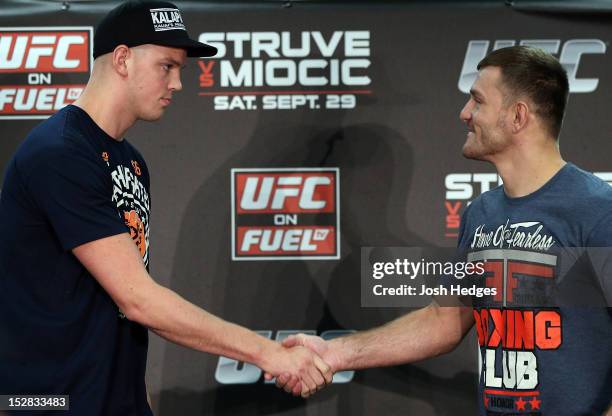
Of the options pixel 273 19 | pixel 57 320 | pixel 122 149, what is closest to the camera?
pixel 57 320

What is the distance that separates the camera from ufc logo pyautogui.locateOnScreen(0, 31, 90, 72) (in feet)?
10.2

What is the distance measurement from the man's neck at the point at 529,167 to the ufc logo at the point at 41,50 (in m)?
1.72

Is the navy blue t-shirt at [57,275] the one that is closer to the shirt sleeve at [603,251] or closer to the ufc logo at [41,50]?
the shirt sleeve at [603,251]

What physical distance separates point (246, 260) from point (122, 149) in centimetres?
109

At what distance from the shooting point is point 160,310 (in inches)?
78.4

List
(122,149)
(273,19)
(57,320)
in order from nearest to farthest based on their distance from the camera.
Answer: (57,320), (122,149), (273,19)

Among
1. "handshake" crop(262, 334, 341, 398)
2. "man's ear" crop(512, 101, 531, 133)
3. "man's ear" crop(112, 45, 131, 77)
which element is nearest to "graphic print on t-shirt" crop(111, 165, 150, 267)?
"man's ear" crop(112, 45, 131, 77)

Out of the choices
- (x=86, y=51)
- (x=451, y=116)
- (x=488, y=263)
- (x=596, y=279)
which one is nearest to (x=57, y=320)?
(x=488, y=263)

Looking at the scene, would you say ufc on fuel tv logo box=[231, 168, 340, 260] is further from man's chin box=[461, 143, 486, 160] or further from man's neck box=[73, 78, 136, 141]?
man's neck box=[73, 78, 136, 141]

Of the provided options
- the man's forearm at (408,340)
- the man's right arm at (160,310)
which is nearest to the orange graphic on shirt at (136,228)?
the man's right arm at (160,310)

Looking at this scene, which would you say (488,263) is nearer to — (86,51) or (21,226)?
(21,226)

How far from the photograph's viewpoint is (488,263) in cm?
212

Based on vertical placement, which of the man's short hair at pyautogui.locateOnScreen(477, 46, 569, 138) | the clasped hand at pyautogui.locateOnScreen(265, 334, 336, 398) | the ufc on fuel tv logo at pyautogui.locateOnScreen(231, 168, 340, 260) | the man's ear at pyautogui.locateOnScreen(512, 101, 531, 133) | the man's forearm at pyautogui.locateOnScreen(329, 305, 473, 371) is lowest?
the clasped hand at pyautogui.locateOnScreen(265, 334, 336, 398)

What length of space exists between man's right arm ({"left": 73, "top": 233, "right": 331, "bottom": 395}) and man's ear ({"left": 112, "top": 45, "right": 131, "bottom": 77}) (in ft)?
1.44
